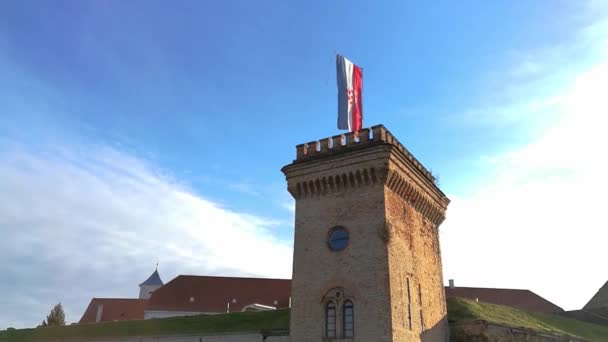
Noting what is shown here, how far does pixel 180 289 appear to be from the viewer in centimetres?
6100

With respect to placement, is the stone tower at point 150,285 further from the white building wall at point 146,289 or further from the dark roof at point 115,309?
the dark roof at point 115,309

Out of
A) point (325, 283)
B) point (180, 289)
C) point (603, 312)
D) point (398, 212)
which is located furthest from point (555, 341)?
point (180, 289)

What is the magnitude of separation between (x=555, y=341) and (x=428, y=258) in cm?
980

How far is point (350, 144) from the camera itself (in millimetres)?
23766

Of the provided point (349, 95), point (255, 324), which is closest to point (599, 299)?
point (255, 324)

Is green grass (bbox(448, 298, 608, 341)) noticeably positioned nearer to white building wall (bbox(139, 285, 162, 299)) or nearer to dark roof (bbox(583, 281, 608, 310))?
dark roof (bbox(583, 281, 608, 310))

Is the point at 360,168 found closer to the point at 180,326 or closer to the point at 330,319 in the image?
the point at 330,319

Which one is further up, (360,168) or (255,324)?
(360,168)

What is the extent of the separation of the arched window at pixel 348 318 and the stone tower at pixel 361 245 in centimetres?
4

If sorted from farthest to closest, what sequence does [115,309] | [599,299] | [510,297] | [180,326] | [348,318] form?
[115,309] → [510,297] → [599,299] → [180,326] → [348,318]

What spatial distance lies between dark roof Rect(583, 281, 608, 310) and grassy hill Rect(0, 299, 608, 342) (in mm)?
13963

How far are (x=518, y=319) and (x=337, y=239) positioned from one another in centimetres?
1643

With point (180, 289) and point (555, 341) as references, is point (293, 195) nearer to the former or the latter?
point (555, 341)

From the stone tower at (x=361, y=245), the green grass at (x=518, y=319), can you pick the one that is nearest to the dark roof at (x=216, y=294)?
the green grass at (x=518, y=319)
